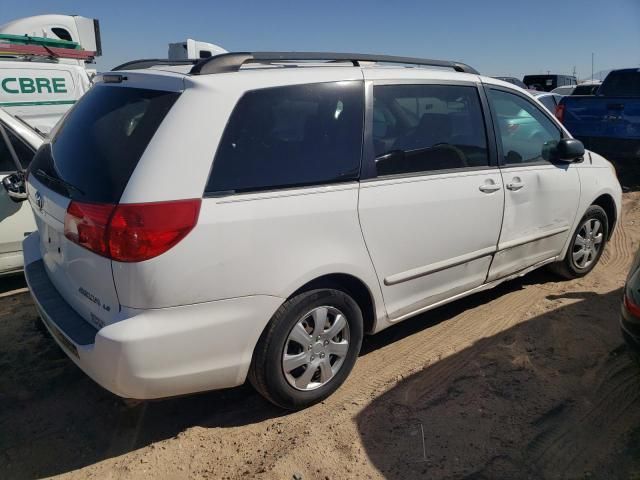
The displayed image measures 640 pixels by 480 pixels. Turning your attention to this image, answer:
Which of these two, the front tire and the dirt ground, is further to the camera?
the front tire

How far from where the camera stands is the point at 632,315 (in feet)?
8.90

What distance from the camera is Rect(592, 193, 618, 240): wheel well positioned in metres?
4.71

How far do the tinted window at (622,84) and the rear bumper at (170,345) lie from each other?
30.1 ft

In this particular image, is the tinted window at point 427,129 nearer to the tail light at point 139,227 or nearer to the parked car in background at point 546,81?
the tail light at point 139,227

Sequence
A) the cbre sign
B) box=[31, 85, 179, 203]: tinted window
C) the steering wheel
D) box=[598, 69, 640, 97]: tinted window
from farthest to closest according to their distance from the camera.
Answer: box=[598, 69, 640, 97]: tinted window, the cbre sign, the steering wheel, box=[31, 85, 179, 203]: tinted window

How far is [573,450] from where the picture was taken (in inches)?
104

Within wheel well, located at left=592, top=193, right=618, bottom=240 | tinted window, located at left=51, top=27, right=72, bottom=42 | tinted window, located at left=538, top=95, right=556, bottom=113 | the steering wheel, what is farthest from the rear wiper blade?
tinted window, located at left=538, top=95, right=556, bottom=113

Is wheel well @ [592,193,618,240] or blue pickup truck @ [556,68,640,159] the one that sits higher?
blue pickup truck @ [556,68,640,159]

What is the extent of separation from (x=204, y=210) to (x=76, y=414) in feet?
4.81

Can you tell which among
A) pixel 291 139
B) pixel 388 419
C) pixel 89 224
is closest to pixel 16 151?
pixel 89 224

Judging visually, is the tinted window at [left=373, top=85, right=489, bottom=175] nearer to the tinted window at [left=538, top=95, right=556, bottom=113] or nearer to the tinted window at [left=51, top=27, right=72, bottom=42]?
the tinted window at [left=51, top=27, right=72, bottom=42]

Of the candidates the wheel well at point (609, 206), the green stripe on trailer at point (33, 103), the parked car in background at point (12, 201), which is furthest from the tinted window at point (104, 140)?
the wheel well at point (609, 206)

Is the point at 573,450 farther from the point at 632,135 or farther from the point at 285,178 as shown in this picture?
the point at 632,135

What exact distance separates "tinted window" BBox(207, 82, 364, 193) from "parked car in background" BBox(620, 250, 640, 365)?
151 centimetres
